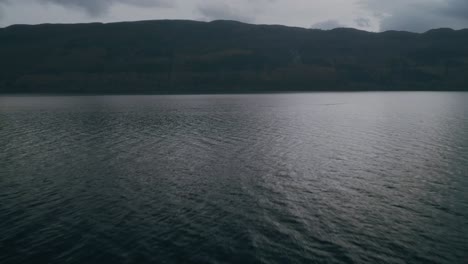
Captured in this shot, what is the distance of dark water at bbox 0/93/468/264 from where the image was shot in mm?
20000

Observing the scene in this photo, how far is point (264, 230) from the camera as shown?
22719mm

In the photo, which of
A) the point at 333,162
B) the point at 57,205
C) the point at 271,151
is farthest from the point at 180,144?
the point at 57,205

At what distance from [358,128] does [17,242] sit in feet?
224

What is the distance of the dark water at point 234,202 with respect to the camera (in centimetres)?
2000

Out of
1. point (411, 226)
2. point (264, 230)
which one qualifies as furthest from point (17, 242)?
point (411, 226)

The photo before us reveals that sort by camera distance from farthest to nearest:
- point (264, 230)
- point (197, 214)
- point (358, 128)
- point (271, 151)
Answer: point (358, 128)
point (271, 151)
point (197, 214)
point (264, 230)

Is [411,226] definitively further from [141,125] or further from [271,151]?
[141,125]

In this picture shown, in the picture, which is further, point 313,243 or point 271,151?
Result: point 271,151

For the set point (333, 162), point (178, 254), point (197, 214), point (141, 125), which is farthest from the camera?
point (141, 125)

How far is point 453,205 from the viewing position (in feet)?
86.7

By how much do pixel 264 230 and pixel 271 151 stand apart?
27304 mm

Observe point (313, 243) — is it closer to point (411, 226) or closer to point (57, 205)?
point (411, 226)

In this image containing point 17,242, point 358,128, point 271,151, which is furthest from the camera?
point 358,128

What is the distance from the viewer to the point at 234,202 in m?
28.2
